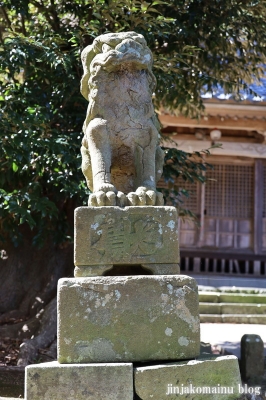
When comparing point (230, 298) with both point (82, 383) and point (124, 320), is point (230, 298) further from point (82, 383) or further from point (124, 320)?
point (82, 383)

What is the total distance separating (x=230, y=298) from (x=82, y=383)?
699cm

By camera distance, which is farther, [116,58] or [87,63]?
[87,63]

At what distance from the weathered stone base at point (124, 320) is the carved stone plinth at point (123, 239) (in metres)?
0.10

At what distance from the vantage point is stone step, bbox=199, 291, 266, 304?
32.1 feet

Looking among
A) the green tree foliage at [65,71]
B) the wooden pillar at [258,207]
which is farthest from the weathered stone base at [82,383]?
the wooden pillar at [258,207]

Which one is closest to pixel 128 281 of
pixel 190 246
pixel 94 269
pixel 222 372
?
pixel 94 269

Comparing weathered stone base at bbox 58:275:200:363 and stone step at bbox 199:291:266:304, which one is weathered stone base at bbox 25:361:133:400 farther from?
stone step at bbox 199:291:266:304

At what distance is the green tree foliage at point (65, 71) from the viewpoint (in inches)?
218

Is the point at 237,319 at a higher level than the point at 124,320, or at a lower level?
lower

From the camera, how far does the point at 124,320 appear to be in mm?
3234

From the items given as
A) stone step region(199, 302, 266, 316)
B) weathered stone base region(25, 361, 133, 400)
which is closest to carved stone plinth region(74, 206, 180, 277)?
weathered stone base region(25, 361, 133, 400)

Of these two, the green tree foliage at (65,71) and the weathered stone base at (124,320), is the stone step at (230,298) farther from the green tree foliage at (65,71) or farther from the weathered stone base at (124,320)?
Result: the weathered stone base at (124,320)

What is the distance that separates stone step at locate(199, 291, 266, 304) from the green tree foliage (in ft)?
12.0

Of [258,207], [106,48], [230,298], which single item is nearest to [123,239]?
[106,48]
